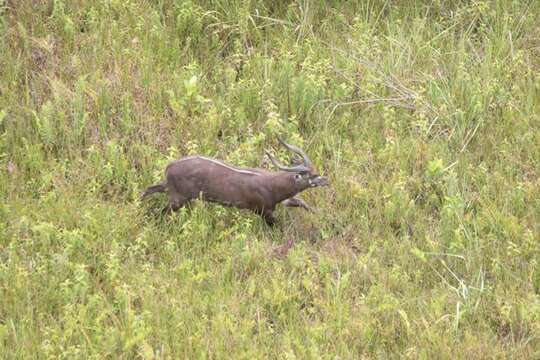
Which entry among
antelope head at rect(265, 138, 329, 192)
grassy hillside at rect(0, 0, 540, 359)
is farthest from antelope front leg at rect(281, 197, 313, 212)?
antelope head at rect(265, 138, 329, 192)

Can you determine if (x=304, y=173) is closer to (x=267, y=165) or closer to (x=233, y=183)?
(x=233, y=183)

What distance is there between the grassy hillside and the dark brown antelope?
0.17m

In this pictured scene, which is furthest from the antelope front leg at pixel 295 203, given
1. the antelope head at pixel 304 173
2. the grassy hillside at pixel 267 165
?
the antelope head at pixel 304 173

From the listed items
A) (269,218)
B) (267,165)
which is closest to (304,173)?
(269,218)

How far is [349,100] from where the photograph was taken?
10.8 m

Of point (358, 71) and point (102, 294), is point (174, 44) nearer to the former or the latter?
point (358, 71)

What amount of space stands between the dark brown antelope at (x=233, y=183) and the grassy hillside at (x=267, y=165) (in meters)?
0.17

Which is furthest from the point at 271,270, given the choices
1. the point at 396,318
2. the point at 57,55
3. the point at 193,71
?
the point at 57,55

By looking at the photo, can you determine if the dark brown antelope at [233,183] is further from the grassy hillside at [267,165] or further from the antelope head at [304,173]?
the grassy hillside at [267,165]

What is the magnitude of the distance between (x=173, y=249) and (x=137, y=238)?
1.00 feet

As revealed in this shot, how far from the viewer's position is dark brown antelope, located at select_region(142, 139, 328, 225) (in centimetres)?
926

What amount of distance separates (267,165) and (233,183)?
0.82 meters

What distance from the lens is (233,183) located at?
30.5ft

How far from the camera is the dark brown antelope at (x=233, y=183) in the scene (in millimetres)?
9258
